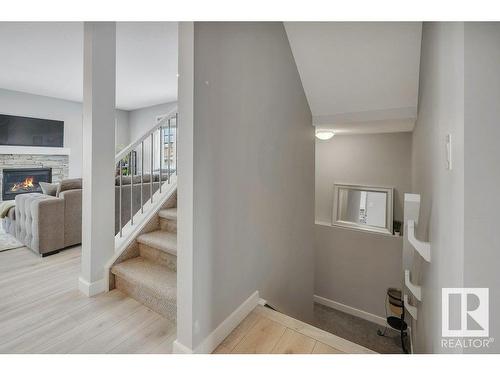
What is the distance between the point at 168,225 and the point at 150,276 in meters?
0.58

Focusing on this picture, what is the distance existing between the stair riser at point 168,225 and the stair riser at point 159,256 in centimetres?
26

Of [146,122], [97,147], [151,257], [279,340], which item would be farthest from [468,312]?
[146,122]

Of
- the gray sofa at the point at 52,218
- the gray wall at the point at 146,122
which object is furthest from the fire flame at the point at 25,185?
the gray sofa at the point at 52,218

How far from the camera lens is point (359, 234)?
3.83 meters

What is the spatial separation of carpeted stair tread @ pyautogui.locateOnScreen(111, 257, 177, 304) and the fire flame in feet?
16.6

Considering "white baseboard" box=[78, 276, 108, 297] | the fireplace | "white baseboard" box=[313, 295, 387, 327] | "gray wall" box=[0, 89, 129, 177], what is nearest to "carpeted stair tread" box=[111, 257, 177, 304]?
"white baseboard" box=[78, 276, 108, 297]

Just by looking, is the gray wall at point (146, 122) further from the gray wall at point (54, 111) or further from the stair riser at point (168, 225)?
the stair riser at point (168, 225)

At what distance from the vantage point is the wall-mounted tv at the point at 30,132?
5.04 m

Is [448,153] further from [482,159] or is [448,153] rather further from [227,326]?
[227,326]

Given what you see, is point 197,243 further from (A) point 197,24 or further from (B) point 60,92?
(B) point 60,92

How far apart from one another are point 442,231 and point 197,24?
139 cm

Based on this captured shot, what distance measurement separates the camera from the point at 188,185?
1.21 m

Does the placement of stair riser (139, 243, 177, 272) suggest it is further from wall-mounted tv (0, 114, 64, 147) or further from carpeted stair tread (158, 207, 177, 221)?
wall-mounted tv (0, 114, 64, 147)
